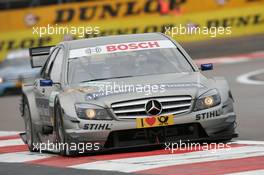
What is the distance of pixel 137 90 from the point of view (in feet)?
35.3

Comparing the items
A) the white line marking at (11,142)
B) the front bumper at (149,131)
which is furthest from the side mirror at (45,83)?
the white line marking at (11,142)

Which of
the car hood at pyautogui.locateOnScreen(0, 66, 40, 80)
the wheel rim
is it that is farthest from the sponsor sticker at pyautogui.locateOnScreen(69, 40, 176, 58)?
the car hood at pyautogui.locateOnScreen(0, 66, 40, 80)

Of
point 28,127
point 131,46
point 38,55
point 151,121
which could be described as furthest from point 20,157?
point 38,55

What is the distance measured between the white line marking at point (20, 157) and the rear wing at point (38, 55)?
5.34 ft

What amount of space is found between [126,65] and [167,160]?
215 centimetres

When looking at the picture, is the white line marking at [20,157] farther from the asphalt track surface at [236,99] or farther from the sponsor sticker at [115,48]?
the sponsor sticker at [115,48]

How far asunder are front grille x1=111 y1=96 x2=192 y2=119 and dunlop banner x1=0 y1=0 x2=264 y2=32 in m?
25.6

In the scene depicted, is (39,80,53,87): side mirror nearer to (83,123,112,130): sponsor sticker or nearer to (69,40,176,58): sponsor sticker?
(69,40,176,58): sponsor sticker

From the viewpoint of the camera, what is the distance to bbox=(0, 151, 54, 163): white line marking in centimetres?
1150

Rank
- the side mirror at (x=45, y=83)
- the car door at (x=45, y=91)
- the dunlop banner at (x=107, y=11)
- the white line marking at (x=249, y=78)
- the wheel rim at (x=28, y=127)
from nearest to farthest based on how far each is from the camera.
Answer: the side mirror at (x=45, y=83) < the car door at (x=45, y=91) < the wheel rim at (x=28, y=127) < the white line marking at (x=249, y=78) < the dunlop banner at (x=107, y=11)

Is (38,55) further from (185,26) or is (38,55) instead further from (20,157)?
(185,26)

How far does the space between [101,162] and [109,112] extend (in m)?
0.69

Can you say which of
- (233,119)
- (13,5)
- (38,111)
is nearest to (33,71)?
(13,5)

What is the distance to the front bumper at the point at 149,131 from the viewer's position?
10555 millimetres
